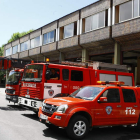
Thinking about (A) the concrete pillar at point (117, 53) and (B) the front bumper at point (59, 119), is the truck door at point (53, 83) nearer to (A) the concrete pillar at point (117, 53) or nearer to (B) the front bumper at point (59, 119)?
(B) the front bumper at point (59, 119)

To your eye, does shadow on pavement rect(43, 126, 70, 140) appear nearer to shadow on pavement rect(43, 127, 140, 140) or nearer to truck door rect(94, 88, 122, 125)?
shadow on pavement rect(43, 127, 140, 140)

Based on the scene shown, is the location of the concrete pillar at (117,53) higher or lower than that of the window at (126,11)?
lower

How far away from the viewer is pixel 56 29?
2825cm

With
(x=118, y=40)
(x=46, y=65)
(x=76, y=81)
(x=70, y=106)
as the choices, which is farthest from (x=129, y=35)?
(x=70, y=106)

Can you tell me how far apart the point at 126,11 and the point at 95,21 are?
13.1 ft

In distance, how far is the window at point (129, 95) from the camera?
7248 millimetres

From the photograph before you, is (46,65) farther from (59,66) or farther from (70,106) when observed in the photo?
(70,106)

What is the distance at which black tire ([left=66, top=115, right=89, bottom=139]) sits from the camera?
19.7 feet

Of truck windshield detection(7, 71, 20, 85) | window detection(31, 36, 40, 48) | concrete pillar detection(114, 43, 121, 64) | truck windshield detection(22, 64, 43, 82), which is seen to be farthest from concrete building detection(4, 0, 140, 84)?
truck windshield detection(22, 64, 43, 82)

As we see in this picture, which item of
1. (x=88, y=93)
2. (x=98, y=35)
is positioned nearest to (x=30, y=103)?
(x=88, y=93)

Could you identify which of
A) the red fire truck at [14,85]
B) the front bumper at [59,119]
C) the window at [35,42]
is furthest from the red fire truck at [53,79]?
the window at [35,42]

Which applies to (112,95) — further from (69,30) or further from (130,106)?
(69,30)

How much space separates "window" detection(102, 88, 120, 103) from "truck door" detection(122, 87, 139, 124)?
0.30 metres

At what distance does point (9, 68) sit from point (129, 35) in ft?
35.3
